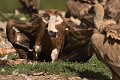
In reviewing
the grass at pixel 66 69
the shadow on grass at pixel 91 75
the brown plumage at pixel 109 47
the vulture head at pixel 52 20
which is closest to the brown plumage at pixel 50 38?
the vulture head at pixel 52 20

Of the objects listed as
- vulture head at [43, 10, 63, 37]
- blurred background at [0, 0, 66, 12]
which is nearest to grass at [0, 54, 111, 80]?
vulture head at [43, 10, 63, 37]

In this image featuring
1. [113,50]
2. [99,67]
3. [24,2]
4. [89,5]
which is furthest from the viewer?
[24,2]

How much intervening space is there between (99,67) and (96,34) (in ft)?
5.47

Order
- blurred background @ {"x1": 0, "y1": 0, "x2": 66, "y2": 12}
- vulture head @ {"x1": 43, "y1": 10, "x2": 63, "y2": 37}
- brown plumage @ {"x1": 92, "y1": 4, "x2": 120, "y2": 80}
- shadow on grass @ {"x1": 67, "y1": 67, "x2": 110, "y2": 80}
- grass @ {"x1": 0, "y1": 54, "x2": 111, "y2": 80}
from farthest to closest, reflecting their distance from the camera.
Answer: blurred background @ {"x1": 0, "y1": 0, "x2": 66, "y2": 12} < vulture head @ {"x1": 43, "y1": 10, "x2": 63, "y2": 37} < grass @ {"x1": 0, "y1": 54, "x2": 111, "y2": 80} < shadow on grass @ {"x1": 67, "y1": 67, "x2": 110, "y2": 80} < brown plumage @ {"x1": 92, "y1": 4, "x2": 120, "y2": 80}

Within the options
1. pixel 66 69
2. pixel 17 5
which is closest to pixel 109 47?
pixel 66 69

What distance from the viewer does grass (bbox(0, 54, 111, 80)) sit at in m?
10.8

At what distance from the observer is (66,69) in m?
11.0

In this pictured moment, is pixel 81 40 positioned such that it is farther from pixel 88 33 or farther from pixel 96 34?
pixel 96 34

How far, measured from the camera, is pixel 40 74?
1073 centimetres

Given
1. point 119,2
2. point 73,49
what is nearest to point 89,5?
point 119,2

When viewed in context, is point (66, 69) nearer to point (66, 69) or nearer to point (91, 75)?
point (66, 69)

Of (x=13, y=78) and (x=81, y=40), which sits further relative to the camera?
(x=81, y=40)

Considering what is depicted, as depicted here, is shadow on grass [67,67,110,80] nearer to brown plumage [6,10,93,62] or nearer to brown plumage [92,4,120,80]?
brown plumage [92,4,120,80]

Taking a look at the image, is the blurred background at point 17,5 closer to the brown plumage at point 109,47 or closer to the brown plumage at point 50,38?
the brown plumage at point 50,38
